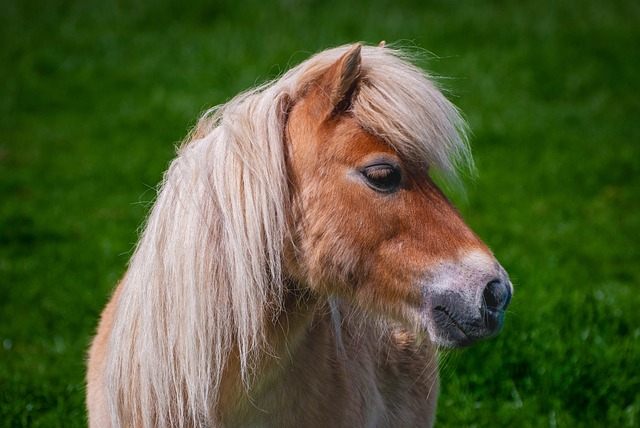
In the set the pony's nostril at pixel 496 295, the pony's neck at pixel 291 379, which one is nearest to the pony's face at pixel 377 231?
the pony's nostril at pixel 496 295

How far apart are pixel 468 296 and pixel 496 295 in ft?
0.29

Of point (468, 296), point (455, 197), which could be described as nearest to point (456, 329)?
point (468, 296)

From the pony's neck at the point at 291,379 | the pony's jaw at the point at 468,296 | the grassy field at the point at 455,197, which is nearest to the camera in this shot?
the pony's jaw at the point at 468,296

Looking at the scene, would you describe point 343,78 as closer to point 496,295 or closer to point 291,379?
point 496,295

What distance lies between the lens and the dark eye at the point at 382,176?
2.43 metres

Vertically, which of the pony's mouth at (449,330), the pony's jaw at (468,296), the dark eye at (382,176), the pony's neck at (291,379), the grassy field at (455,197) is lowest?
the grassy field at (455,197)

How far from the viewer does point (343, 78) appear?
8.04ft

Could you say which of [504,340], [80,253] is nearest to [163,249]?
[504,340]

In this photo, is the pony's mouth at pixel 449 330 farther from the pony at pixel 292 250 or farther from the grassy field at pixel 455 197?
the grassy field at pixel 455 197

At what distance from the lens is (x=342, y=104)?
2508 millimetres

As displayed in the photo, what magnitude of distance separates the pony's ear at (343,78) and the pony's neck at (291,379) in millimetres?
650

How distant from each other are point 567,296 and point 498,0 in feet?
27.8

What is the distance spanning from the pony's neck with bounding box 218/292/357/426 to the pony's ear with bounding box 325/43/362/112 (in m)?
0.65

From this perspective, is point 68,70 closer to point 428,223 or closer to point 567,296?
point 567,296
